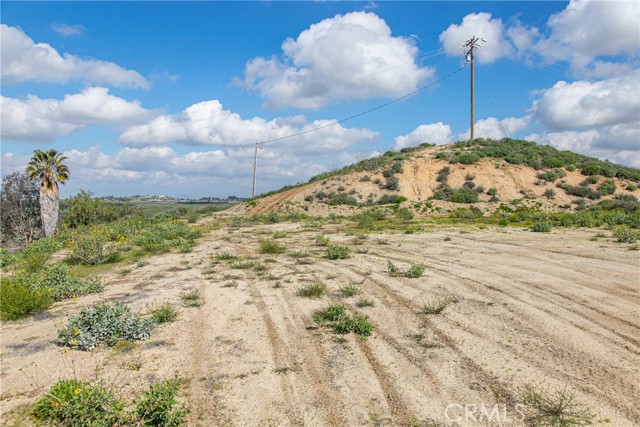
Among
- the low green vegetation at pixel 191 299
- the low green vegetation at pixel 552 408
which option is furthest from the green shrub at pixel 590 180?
the low green vegetation at pixel 191 299

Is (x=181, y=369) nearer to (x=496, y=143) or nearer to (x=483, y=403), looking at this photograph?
(x=483, y=403)

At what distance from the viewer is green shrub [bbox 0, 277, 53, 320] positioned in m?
6.72

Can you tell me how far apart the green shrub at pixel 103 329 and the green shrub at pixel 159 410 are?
198 centimetres

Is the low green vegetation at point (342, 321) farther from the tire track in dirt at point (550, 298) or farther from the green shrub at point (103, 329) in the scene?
the tire track in dirt at point (550, 298)

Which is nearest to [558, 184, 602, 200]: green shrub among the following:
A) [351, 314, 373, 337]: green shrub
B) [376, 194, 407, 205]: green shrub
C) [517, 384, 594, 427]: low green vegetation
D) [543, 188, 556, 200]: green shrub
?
[543, 188, 556, 200]: green shrub

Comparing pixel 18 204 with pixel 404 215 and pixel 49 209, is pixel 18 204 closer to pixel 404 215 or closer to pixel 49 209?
pixel 49 209

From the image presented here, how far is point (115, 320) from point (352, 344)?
346cm

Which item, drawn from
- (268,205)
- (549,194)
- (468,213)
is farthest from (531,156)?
(268,205)

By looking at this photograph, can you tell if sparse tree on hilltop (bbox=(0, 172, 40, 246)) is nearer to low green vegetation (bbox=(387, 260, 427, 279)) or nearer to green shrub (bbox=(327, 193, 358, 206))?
green shrub (bbox=(327, 193, 358, 206))

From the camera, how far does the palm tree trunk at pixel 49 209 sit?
26453mm

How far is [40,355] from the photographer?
5262mm

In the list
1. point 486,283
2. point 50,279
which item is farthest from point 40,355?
point 486,283

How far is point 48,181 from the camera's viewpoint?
27.5 meters

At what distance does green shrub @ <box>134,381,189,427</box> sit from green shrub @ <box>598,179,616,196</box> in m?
36.8
